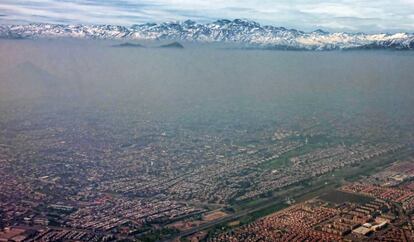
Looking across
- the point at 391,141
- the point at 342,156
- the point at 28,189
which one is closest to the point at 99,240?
the point at 28,189

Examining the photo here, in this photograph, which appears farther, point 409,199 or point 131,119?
point 131,119

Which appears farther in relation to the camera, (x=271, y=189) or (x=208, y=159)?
(x=208, y=159)

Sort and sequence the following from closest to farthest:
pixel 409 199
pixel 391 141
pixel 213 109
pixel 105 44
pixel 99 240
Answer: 1. pixel 99 240
2. pixel 409 199
3. pixel 391 141
4. pixel 213 109
5. pixel 105 44

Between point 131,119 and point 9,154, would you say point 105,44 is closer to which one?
point 131,119

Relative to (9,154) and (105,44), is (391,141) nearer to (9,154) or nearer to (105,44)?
(9,154)

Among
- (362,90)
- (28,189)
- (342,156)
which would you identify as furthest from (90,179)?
(362,90)

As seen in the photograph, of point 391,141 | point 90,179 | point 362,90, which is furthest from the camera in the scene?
point 362,90
